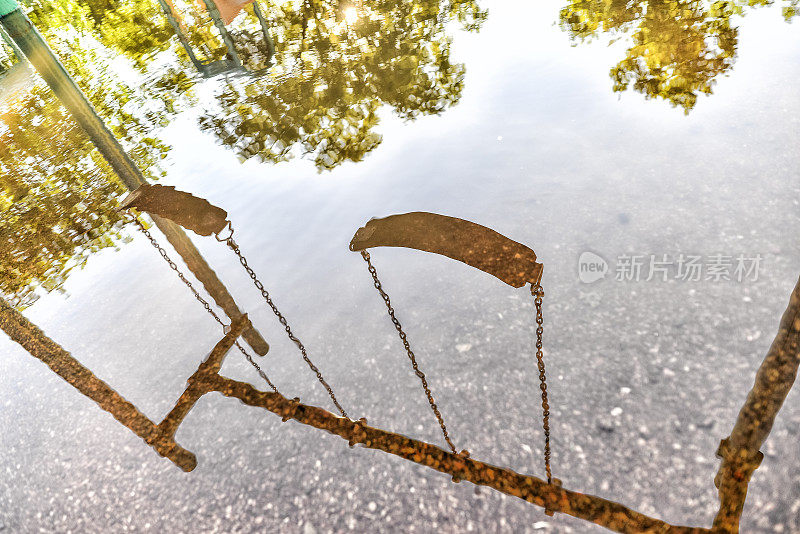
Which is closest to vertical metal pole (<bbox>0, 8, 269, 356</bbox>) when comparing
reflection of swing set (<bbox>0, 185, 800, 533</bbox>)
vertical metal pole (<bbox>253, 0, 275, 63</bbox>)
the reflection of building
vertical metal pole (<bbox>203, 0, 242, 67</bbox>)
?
reflection of swing set (<bbox>0, 185, 800, 533</bbox>)

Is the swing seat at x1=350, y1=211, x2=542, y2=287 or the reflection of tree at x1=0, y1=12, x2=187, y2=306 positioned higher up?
the swing seat at x1=350, y1=211, x2=542, y2=287

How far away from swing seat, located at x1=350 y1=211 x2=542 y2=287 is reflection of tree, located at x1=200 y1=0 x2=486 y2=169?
21.3ft

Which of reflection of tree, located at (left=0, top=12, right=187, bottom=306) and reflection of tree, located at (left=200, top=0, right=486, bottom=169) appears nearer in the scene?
reflection of tree, located at (left=0, top=12, right=187, bottom=306)

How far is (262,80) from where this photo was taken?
12953 millimetres

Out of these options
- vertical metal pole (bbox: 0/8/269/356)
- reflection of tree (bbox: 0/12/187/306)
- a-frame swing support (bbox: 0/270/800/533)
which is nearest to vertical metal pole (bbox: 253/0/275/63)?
reflection of tree (bbox: 0/12/187/306)

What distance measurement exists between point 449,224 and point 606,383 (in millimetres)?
2929

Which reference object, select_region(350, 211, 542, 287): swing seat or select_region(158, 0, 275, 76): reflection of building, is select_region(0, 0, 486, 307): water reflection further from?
select_region(350, 211, 542, 287): swing seat

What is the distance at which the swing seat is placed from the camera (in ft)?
8.18

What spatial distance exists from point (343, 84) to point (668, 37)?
27.0 ft

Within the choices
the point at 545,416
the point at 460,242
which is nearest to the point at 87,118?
the point at 460,242

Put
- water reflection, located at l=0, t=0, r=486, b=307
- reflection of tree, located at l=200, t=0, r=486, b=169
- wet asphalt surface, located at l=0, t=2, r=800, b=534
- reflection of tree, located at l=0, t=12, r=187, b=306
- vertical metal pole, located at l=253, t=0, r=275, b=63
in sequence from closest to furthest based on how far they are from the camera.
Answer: wet asphalt surface, located at l=0, t=2, r=800, b=534
reflection of tree, located at l=0, t=12, r=187, b=306
water reflection, located at l=0, t=0, r=486, b=307
reflection of tree, located at l=200, t=0, r=486, b=169
vertical metal pole, located at l=253, t=0, r=275, b=63

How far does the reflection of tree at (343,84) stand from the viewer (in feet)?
32.7

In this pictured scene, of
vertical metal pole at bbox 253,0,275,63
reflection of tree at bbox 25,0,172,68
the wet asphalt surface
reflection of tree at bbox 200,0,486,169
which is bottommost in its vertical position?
the wet asphalt surface

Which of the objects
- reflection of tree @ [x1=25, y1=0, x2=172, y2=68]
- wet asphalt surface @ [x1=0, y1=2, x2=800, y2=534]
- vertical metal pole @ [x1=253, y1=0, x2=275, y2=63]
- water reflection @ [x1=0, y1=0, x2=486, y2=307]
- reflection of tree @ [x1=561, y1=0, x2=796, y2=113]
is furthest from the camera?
reflection of tree @ [x1=25, y1=0, x2=172, y2=68]
